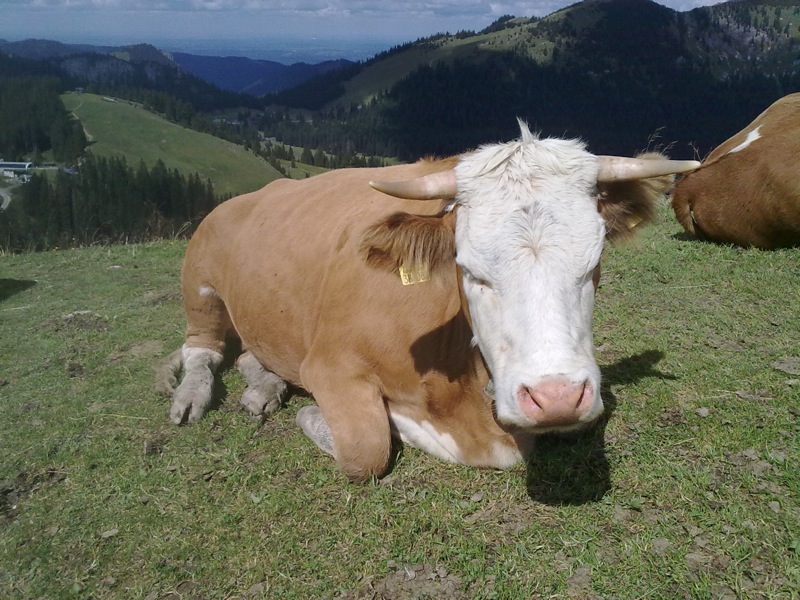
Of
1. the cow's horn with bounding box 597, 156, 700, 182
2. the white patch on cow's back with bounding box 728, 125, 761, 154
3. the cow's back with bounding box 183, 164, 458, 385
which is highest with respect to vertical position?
the cow's horn with bounding box 597, 156, 700, 182

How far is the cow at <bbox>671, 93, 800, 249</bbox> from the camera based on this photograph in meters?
7.47

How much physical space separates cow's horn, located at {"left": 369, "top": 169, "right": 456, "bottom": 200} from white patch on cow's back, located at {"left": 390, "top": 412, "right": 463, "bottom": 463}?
5.47 feet

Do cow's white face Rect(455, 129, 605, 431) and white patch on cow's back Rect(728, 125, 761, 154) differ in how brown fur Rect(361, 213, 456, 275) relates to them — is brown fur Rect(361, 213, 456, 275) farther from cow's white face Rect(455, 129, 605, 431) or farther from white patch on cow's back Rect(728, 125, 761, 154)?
white patch on cow's back Rect(728, 125, 761, 154)

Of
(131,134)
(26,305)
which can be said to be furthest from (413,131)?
(26,305)

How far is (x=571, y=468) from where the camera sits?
4.06 m

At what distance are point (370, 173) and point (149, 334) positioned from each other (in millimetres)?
3628

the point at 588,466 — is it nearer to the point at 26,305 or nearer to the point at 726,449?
the point at 726,449

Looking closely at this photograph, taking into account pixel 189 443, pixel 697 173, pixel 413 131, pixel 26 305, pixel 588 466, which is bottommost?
pixel 413 131

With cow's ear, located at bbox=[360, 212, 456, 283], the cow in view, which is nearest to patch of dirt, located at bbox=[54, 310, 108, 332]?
cow's ear, located at bbox=[360, 212, 456, 283]

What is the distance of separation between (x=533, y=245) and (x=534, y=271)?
0.46 feet

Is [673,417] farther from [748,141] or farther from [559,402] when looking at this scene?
[748,141]

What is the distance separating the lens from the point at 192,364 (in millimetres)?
6320

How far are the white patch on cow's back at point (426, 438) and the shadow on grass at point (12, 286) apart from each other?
343 inches

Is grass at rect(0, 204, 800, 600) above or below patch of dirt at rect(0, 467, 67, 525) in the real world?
above
